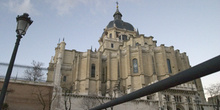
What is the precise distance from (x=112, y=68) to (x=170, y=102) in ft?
41.5

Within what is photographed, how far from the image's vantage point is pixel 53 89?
20297 mm

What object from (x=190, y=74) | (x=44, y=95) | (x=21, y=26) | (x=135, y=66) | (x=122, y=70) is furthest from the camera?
(x=122, y=70)

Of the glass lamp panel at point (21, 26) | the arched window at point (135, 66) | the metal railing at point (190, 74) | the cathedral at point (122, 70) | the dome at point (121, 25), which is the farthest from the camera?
the dome at point (121, 25)

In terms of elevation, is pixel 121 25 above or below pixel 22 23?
above

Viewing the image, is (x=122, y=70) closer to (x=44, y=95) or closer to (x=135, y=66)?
(x=135, y=66)

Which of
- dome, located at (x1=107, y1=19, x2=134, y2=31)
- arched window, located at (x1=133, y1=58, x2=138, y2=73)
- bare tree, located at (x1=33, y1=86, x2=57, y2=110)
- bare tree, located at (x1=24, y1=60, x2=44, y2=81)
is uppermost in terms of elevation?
dome, located at (x1=107, y1=19, x2=134, y2=31)

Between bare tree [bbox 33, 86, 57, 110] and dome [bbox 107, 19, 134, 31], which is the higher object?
dome [bbox 107, 19, 134, 31]

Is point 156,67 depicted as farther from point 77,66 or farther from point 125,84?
point 77,66

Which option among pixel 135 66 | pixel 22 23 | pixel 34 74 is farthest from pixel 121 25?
pixel 22 23

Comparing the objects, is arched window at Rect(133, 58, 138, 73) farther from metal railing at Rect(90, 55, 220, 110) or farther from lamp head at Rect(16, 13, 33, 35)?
metal railing at Rect(90, 55, 220, 110)

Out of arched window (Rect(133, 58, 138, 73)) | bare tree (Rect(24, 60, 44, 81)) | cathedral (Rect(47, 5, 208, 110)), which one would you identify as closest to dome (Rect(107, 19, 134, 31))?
cathedral (Rect(47, 5, 208, 110))

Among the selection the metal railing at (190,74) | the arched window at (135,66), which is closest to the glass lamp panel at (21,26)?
the metal railing at (190,74)

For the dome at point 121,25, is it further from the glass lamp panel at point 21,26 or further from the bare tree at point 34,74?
the glass lamp panel at point 21,26

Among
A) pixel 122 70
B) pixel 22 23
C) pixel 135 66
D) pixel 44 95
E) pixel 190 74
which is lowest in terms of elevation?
pixel 190 74
